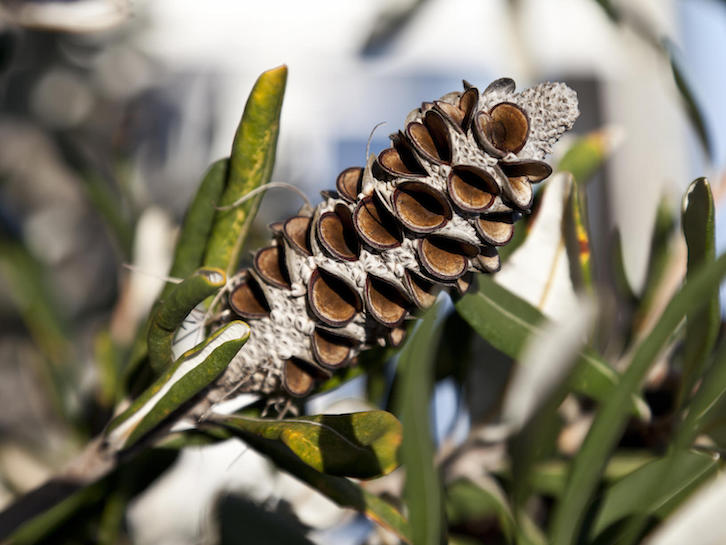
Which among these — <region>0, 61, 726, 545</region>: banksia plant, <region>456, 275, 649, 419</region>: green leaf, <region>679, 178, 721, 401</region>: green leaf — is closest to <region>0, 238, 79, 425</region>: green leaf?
<region>0, 61, 726, 545</region>: banksia plant

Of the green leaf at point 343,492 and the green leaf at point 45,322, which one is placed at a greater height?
the green leaf at point 343,492

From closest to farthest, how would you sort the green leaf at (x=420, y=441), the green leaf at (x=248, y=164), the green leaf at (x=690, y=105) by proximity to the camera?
the green leaf at (x=420, y=441) → the green leaf at (x=248, y=164) → the green leaf at (x=690, y=105)

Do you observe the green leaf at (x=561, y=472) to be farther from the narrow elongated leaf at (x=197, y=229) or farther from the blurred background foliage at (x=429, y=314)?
the narrow elongated leaf at (x=197, y=229)

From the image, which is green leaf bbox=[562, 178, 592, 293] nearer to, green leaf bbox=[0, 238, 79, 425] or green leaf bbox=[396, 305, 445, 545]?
green leaf bbox=[396, 305, 445, 545]

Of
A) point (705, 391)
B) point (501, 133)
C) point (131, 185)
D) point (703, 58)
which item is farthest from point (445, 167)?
point (703, 58)

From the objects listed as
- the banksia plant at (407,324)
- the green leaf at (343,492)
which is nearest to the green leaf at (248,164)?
the banksia plant at (407,324)

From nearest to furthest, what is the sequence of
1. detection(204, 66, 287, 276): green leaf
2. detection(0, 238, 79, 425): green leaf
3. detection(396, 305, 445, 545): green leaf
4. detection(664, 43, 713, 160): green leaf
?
detection(396, 305, 445, 545): green leaf < detection(204, 66, 287, 276): green leaf < detection(664, 43, 713, 160): green leaf < detection(0, 238, 79, 425): green leaf

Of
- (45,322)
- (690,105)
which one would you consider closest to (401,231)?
(690,105)

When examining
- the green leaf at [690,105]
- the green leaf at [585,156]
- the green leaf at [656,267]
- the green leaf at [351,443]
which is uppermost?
the green leaf at [690,105]
